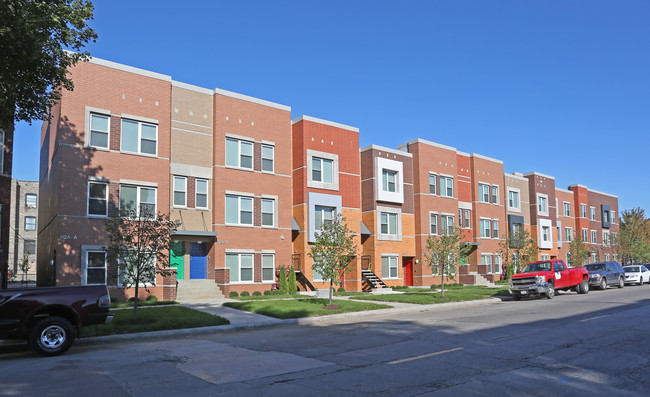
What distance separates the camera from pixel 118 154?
81.3ft

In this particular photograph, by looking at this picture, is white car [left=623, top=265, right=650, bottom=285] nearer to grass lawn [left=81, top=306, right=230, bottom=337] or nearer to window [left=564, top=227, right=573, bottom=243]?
window [left=564, top=227, right=573, bottom=243]

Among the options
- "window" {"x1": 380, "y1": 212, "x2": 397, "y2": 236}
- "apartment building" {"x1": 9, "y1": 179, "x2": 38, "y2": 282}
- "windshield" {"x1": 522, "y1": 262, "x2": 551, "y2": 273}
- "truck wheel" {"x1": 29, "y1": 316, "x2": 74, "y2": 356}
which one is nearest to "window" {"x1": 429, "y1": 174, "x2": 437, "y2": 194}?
"window" {"x1": 380, "y1": 212, "x2": 397, "y2": 236}

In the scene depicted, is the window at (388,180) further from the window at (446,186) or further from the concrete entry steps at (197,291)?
the concrete entry steps at (197,291)

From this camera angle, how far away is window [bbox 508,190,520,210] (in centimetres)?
5103

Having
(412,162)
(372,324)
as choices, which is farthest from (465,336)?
(412,162)

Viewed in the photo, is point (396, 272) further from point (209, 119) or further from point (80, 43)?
point (80, 43)

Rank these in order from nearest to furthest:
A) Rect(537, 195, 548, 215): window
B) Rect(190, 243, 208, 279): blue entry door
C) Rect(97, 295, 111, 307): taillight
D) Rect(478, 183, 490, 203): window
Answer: Rect(97, 295, 111, 307): taillight → Rect(190, 243, 208, 279): blue entry door → Rect(478, 183, 490, 203): window → Rect(537, 195, 548, 215): window

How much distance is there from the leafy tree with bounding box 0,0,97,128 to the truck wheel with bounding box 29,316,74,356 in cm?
774

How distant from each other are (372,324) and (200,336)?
18.0 ft

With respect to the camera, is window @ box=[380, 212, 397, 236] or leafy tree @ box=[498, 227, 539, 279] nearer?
window @ box=[380, 212, 397, 236]

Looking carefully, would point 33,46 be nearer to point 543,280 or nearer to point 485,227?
point 543,280

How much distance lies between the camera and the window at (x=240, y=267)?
2834cm

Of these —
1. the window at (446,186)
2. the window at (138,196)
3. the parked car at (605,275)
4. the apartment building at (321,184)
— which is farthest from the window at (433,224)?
the window at (138,196)

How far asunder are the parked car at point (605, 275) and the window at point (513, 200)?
16.8 m
